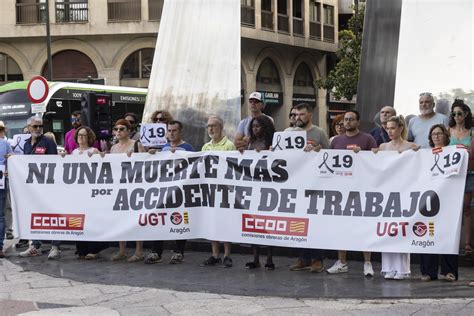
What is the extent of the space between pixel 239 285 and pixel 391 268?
1.73 metres

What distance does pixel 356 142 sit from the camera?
340 inches

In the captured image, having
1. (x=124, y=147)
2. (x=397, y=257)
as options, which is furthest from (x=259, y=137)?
(x=397, y=257)

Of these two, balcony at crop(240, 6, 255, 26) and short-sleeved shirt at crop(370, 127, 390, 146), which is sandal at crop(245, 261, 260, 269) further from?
balcony at crop(240, 6, 255, 26)

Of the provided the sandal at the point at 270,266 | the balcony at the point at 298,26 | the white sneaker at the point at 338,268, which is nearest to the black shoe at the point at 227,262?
the sandal at the point at 270,266

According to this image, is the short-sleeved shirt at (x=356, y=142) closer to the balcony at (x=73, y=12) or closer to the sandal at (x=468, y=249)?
the sandal at (x=468, y=249)

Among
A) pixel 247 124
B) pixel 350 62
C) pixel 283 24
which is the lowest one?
pixel 247 124

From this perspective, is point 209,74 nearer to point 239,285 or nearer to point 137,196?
point 137,196

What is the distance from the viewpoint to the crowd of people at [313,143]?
816 cm

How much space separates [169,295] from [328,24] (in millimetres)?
42243

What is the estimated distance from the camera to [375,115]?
1307 centimetres

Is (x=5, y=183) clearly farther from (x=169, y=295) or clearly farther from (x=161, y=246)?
(x=169, y=295)

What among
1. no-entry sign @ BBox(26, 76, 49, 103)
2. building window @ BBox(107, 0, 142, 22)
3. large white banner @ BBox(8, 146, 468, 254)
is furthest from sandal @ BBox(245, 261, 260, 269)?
building window @ BBox(107, 0, 142, 22)

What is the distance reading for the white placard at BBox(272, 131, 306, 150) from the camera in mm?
8773

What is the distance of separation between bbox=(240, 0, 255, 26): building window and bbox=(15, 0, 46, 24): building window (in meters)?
10.6
